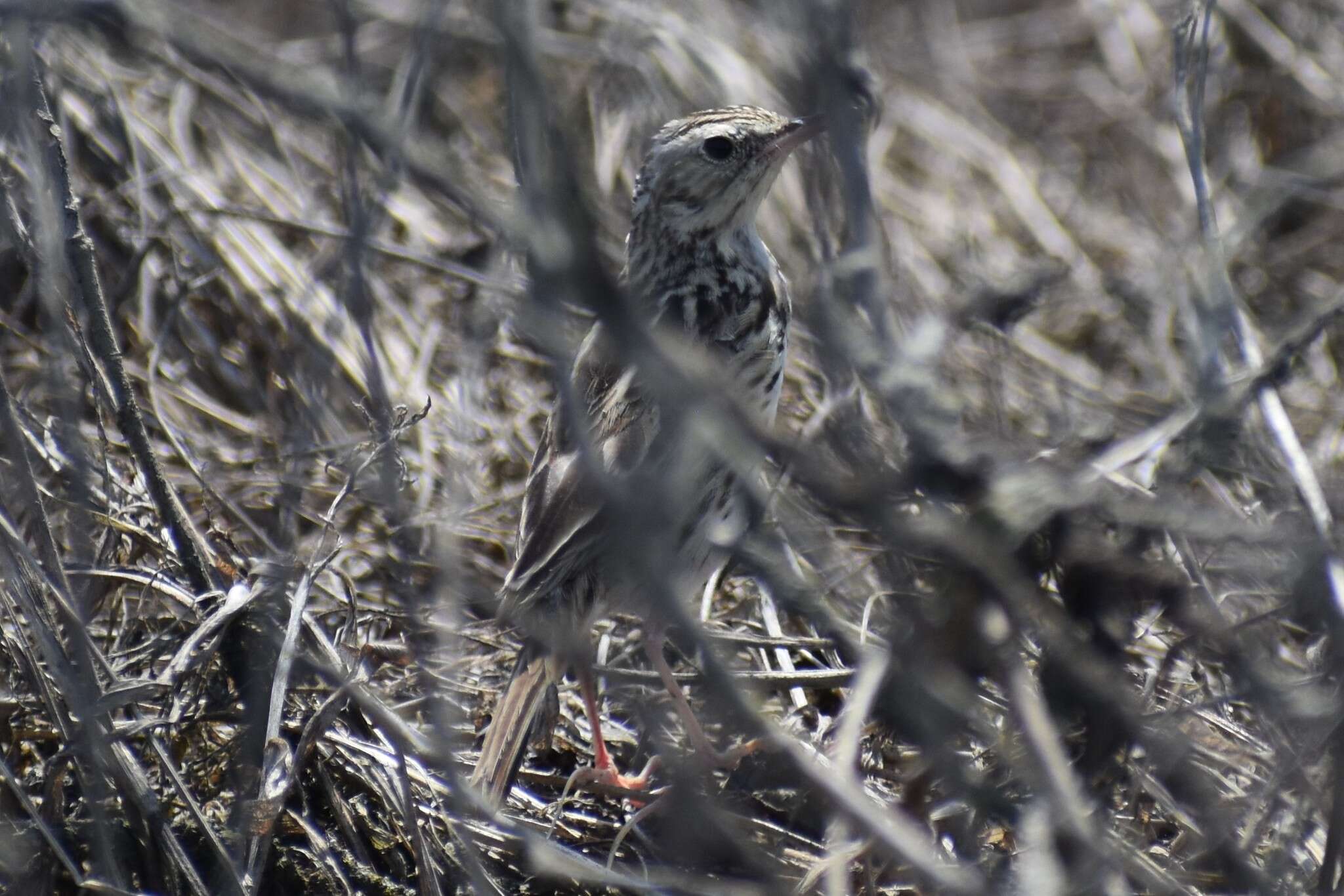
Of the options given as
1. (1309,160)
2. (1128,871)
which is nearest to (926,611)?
(1128,871)

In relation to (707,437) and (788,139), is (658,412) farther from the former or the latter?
(707,437)

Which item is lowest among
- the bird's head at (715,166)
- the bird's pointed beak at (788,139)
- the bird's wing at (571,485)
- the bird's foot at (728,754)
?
the bird's foot at (728,754)

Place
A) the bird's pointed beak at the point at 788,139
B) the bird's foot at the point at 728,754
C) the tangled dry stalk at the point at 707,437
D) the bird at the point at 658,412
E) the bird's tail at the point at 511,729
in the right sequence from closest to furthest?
the tangled dry stalk at the point at 707,437, the bird's tail at the point at 511,729, the bird at the point at 658,412, the bird's foot at the point at 728,754, the bird's pointed beak at the point at 788,139

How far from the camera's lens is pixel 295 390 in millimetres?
4629

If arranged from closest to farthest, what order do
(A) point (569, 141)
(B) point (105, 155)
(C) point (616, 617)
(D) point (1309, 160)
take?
(A) point (569, 141) → (C) point (616, 617) → (B) point (105, 155) → (D) point (1309, 160)

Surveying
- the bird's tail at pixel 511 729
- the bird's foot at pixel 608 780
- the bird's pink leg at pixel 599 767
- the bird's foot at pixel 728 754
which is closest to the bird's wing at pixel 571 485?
the bird's tail at pixel 511 729

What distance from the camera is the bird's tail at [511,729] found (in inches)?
134

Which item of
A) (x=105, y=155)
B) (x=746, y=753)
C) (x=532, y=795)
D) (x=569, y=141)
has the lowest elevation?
(x=532, y=795)

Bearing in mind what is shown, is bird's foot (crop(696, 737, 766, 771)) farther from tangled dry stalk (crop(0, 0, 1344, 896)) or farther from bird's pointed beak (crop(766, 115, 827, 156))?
bird's pointed beak (crop(766, 115, 827, 156))

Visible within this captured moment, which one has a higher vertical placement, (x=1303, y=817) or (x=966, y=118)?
(x=966, y=118)

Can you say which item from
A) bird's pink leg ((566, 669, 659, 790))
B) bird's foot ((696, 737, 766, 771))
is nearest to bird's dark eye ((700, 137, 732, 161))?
bird's pink leg ((566, 669, 659, 790))

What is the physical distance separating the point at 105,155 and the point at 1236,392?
13.8 feet

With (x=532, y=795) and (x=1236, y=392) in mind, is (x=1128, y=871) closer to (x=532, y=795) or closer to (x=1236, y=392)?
(x=1236, y=392)

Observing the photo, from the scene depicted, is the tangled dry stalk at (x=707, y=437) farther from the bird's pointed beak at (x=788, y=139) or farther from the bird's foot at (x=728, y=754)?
the bird's pointed beak at (x=788, y=139)
